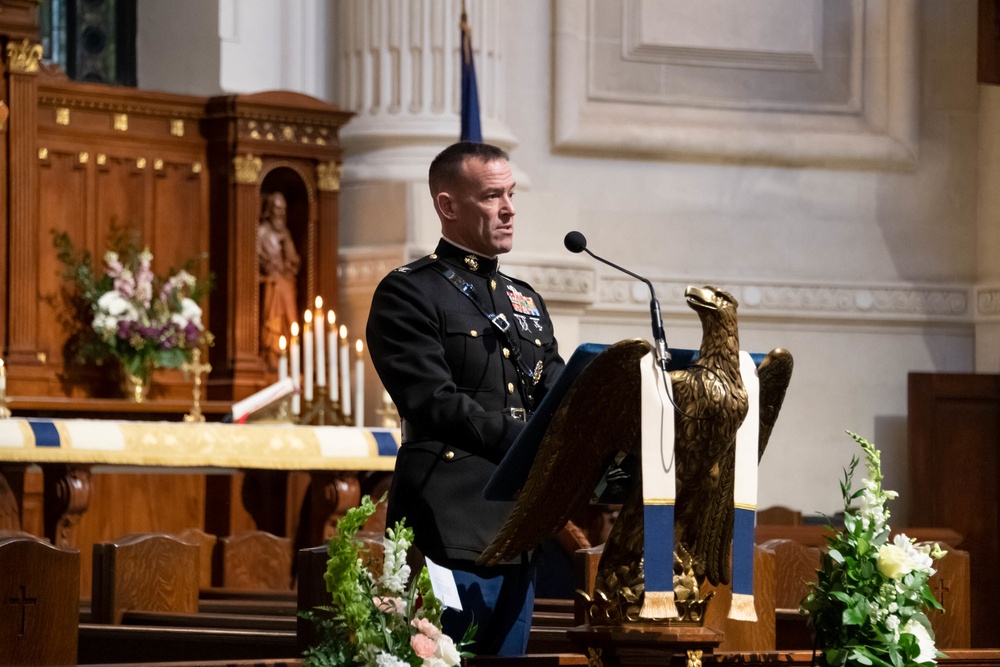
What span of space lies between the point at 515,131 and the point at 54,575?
6.74 m

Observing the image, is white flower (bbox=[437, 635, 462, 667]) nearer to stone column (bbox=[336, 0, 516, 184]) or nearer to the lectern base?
the lectern base

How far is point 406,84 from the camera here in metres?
9.41

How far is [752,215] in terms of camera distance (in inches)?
406

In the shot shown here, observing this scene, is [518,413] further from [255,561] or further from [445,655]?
[255,561]

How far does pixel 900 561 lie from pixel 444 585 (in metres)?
0.86

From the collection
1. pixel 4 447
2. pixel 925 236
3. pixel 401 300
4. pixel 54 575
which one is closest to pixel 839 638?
pixel 401 300

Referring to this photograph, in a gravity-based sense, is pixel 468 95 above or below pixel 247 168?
above

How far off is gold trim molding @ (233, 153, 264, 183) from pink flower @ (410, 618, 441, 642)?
6136mm

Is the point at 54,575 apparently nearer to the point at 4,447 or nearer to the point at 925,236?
the point at 4,447

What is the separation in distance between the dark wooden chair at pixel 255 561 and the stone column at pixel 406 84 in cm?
279

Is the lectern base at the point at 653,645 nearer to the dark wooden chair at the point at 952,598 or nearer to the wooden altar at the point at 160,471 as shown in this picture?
the dark wooden chair at the point at 952,598

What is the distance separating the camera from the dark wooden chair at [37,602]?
3.33 m

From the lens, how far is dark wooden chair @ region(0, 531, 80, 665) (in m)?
3.33

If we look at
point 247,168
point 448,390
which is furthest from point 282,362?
point 448,390
